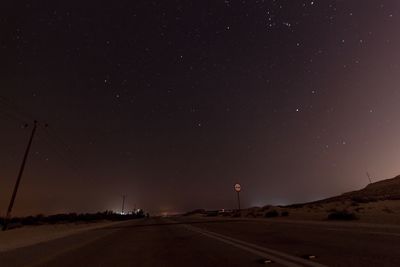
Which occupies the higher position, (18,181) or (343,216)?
(18,181)

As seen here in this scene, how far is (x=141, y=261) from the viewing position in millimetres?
8258

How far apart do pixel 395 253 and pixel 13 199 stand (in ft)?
130

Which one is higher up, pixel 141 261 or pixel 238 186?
pixel 238 186

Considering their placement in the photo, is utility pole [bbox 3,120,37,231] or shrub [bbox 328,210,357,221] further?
utility pole [bbox 3,120,37,231]

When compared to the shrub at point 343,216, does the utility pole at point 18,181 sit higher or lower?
higher

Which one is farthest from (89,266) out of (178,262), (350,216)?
(350,216)

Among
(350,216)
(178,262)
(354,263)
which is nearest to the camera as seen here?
(354,263)

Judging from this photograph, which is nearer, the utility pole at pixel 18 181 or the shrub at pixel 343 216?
the shrub at pixel 343 216

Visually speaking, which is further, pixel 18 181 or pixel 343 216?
pixel 18 181

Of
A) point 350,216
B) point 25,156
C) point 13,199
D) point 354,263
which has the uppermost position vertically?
point 25,156

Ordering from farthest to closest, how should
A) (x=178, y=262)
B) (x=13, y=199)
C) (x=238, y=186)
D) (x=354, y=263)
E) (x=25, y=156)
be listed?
(x=238, y=186)
(x=25, y=156)
(x=13, y=199)
(x=178, y=262)
(x=354, y=263)

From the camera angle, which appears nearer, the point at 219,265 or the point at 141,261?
the point at 219,265

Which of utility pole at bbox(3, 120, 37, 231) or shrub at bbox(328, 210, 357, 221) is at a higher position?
utility pole at bbox(3, 120, 37, 231)

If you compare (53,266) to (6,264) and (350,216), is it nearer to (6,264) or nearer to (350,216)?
(6,264)
